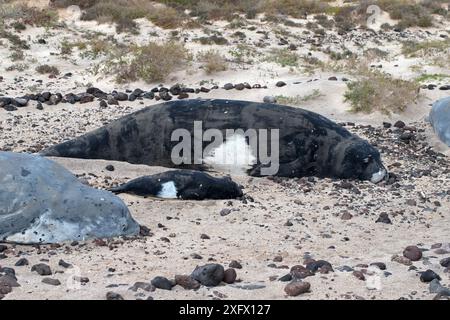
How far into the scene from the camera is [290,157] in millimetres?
7500

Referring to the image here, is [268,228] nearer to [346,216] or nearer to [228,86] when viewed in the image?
[346,216]

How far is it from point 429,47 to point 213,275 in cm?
1316

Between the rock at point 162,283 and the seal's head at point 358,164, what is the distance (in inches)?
136

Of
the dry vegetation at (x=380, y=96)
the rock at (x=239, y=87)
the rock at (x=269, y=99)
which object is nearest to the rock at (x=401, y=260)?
the dry vegetation at (x=380, y=96)

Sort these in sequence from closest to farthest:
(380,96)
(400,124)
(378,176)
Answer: (378,176), (400,124), (380,96)

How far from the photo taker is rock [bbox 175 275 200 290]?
4387 mm

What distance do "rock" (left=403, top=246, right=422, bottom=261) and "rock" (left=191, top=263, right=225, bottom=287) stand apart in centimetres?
142

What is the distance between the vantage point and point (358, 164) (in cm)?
742

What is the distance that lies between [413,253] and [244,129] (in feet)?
9.37

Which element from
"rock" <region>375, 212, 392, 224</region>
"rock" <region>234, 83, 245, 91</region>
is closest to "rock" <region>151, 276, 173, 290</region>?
"rock" <region>375, 212, 392, 224</region>

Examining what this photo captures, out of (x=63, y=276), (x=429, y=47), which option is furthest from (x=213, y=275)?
(x=429, y=47)

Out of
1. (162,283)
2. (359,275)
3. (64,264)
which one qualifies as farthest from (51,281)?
(359,275)

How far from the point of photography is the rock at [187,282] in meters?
4.39
